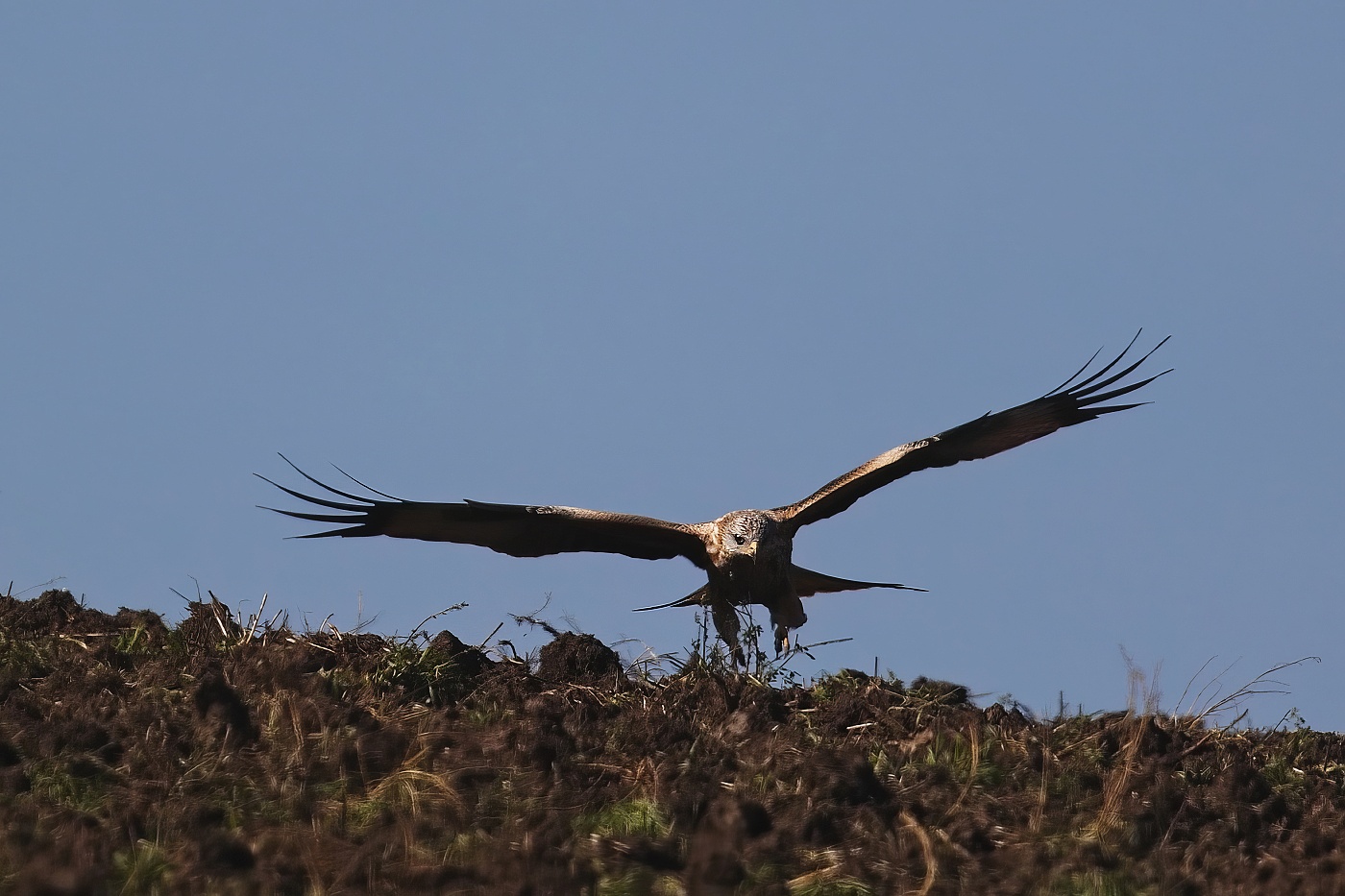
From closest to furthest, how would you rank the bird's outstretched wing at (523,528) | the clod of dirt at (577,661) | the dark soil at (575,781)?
the dark soil at (575,781) < the clod of dirt at (577,661) < the bird's outstretched wing at (523,528)

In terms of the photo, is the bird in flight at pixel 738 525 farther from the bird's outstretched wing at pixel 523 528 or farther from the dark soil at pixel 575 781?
the dark soil at pixel 575 781

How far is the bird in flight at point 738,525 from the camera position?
10195mm

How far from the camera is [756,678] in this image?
7.00 metres

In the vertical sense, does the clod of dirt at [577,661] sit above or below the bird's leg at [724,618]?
below

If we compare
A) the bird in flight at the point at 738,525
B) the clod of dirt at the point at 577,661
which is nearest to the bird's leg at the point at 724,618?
the bird in flight at the point at 738,525

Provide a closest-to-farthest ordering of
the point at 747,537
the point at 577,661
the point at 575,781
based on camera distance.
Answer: the point at 575,781
the point at 577,661
the point at 747,537

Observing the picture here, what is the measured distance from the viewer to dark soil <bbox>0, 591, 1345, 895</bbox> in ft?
15.1

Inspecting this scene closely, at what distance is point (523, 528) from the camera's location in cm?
1048

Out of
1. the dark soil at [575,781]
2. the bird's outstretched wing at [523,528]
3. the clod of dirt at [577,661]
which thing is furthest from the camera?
the bird's outstretched wing at [523,528]

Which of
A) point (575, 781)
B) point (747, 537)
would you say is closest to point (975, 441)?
point (747, 537)

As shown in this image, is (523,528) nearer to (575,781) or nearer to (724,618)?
(724,618)

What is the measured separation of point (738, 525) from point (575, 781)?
16.0 ft

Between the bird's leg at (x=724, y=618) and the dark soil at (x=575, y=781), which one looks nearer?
the dark soil at (x=575, y=781)

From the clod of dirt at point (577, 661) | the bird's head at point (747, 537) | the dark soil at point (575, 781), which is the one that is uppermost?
the bird's head at point (747, 537)
